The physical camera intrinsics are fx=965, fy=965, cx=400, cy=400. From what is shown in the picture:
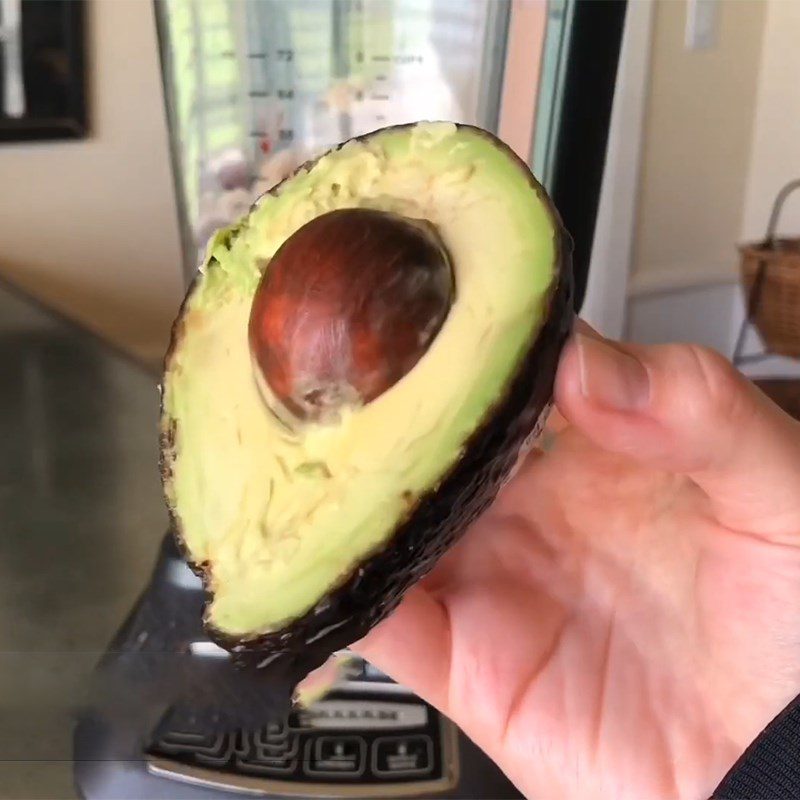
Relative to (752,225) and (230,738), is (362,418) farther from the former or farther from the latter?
(752,225)

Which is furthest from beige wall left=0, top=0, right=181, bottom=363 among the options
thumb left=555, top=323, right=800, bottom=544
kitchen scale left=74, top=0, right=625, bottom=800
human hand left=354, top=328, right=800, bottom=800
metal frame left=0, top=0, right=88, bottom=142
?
thumb left=555, top=323, right=800, bottom=544

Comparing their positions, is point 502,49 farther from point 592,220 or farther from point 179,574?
point 179,574

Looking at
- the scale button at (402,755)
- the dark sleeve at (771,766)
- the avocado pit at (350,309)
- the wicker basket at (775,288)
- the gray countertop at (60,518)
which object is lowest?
the scale button at (402,755)

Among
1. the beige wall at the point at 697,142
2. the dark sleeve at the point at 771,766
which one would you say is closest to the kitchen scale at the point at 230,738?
the dark sleeve at the point at 771,766

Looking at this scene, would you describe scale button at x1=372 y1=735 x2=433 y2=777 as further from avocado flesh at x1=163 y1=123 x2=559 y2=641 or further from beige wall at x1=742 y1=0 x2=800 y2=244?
beige wall at x1=742 y1=0 x2=800 y2=244

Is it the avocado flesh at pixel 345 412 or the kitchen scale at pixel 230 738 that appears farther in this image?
the kitchen scale at pixel 230 738

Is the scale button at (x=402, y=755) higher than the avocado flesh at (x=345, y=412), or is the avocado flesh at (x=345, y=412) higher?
the avocado flesh at (x=345, y=412)

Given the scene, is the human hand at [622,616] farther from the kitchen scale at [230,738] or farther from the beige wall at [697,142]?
the beige wall at [697,142]

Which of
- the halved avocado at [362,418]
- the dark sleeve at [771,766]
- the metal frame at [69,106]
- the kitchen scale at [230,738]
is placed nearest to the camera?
the halved avocado at [362,418]
